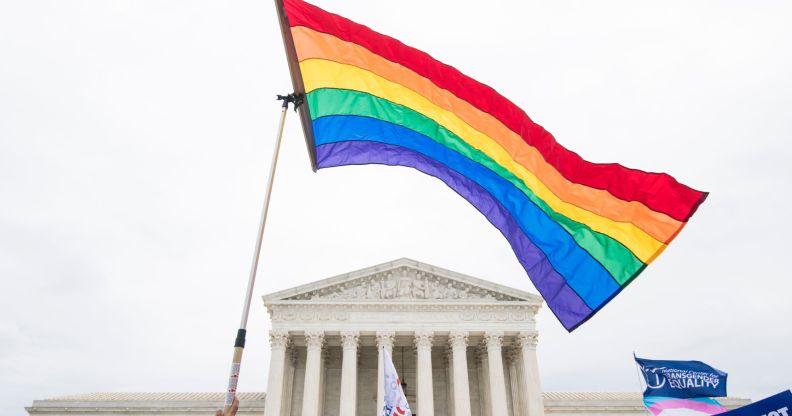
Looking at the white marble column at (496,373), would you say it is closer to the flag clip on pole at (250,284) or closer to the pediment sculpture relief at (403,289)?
the pediment sculpture relief at (403,289)

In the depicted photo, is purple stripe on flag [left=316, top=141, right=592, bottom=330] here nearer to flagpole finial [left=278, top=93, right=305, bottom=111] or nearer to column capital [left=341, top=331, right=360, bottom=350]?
flagpole finial [left=278, top=93, right=305, bottom=111]

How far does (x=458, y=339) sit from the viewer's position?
32906 millimetres

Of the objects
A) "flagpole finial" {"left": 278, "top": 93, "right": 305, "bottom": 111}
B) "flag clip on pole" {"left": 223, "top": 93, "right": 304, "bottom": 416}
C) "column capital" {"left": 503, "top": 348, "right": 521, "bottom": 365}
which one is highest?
"column capital" {"left": 503, "top": 348, "right": 521, "bottom": 365}

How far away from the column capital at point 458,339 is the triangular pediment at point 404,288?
212cm

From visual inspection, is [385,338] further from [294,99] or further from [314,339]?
[294,99]

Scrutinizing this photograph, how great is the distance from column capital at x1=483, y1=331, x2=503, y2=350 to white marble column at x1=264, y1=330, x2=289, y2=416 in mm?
12196

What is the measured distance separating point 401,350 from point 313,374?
25.9 feet

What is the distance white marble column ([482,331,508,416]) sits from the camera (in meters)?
30.9

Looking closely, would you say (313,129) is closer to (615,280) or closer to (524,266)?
(524,266)

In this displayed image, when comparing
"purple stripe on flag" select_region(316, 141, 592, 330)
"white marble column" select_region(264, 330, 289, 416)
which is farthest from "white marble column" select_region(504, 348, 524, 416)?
"purple stripe on flag" select_region(316, 141, 592, 330)

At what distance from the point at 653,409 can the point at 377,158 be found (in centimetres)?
1581

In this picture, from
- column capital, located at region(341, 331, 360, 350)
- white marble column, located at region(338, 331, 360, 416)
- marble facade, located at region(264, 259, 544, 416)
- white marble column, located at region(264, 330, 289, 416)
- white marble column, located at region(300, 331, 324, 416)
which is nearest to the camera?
white marble column, located at region(264, 330, 289, 416)

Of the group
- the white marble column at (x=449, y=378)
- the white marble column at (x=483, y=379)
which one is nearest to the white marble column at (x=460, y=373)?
the white marble column at (x=449, y=378)

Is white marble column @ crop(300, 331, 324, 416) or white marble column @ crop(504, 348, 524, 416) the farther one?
white marble column @ crop(504, 348, 524, 416)
